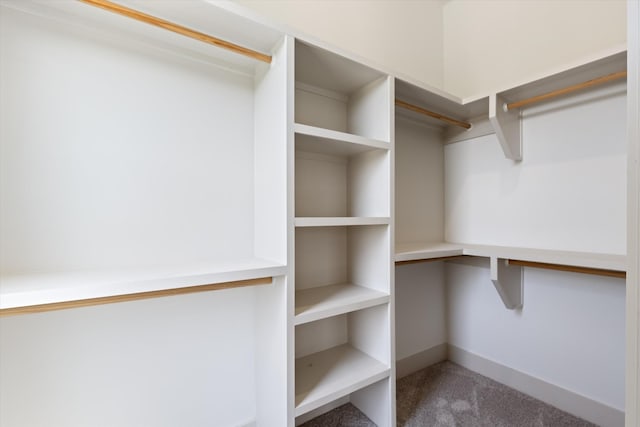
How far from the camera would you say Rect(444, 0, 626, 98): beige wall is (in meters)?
1.43

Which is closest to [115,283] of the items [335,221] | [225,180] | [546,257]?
[225,180]

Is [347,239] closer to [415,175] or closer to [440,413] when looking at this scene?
[415,175]

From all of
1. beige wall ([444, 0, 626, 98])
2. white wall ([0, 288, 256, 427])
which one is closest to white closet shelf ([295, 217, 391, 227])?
white wall ([0, 288, 256, 427])

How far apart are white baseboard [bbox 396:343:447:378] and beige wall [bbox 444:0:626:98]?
170 cm

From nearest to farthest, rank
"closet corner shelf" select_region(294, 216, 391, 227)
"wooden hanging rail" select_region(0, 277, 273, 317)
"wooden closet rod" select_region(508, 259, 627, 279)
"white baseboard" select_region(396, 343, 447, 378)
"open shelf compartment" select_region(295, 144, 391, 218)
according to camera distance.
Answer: "wooden hanging rail" select_region(0, 277, 273, 317), "closet corner shelf" select_region(294, 216, 391, 227), "wooden closet rod" select_region(508, 259, 627, 279), "open shelf compartment" select_region(295, 144, 391, 218), "white baseboard" select_region(396, 343, 447, 378)

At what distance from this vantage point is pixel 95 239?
972 mm

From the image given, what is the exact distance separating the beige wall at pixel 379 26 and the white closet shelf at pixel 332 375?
4.56ft

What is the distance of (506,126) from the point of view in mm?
1608

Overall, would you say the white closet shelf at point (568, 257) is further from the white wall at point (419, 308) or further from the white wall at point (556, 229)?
the white wall at point (419, 308)

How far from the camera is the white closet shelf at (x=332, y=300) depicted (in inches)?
43.9

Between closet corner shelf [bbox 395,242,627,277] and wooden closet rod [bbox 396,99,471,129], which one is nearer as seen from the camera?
closet corner shelf [bbox 395,242,627,277]

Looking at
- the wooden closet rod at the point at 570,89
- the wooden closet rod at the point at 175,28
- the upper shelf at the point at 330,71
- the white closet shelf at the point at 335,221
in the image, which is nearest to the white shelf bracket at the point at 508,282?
the white closet shelf at the point at 335,221

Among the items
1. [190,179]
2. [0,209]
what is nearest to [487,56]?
[190,179]

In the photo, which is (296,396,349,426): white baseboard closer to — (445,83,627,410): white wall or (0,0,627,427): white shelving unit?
(0,0,627,427): white shelving unit
